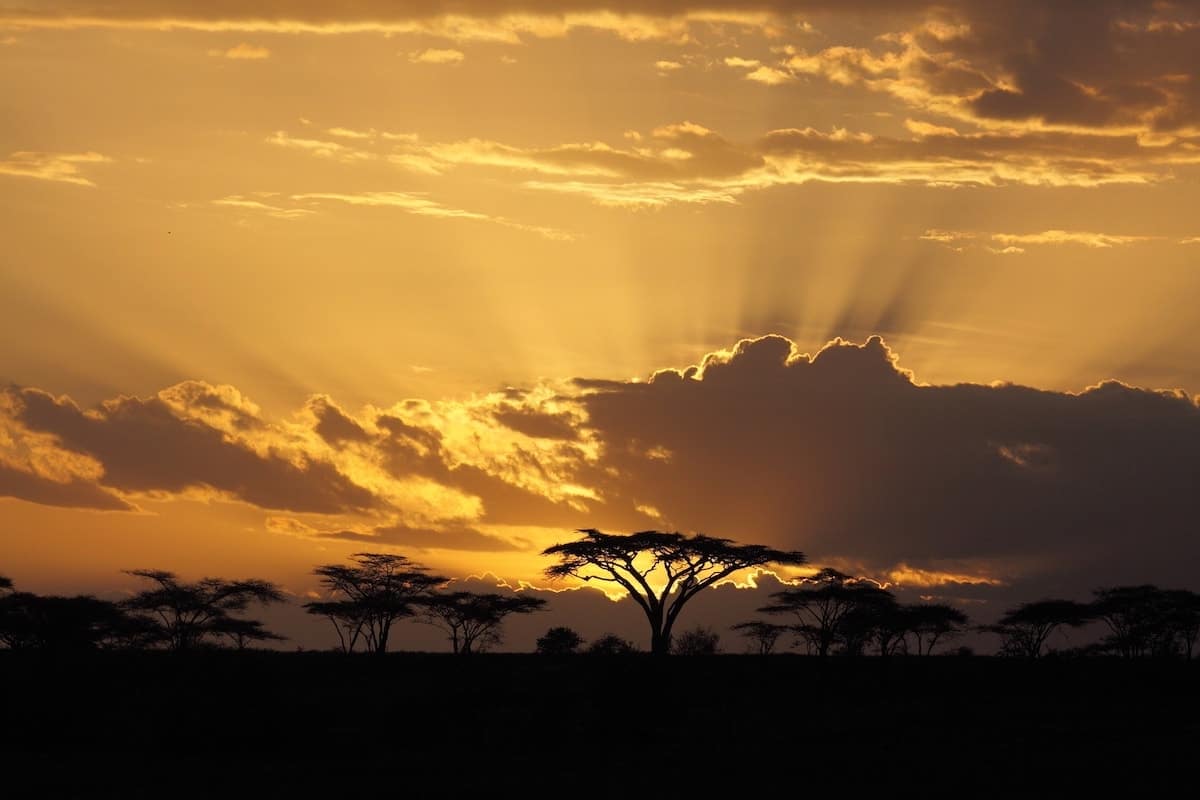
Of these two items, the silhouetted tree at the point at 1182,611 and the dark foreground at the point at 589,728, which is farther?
the silhouetted tree at the point at 1182,611

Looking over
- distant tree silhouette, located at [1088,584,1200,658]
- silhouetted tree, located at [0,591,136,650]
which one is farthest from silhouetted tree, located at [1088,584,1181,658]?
silhouetted tree, located at [0,591,136,650]

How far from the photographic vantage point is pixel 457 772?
2174 inches

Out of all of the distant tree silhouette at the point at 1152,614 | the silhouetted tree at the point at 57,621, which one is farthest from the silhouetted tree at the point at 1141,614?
the silhouetted tree at the point at 57,621

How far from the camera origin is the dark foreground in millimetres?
52531

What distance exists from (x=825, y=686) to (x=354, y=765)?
35.8 metres

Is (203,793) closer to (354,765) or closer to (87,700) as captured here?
(354,765)

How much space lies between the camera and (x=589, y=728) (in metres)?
66.1

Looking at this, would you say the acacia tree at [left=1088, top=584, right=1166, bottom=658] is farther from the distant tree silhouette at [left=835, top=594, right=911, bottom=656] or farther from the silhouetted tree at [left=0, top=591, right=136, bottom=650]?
the silhouetted tree at [left=0, top=591, right=136, bottom=650]

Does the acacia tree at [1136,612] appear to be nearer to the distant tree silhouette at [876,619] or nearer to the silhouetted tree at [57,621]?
the distant tree silhouette at [876,619]

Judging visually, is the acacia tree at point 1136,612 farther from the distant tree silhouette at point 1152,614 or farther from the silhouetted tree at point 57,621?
the silhouetted tree at point 57,621

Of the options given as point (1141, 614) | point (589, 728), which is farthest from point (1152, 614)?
point (589, 728)

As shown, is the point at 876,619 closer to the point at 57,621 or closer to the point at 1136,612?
the point at 1136,612

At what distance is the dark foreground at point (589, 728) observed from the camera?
2068 inches

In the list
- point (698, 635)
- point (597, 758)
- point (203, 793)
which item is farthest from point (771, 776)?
point (698, 635)
